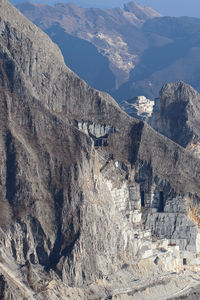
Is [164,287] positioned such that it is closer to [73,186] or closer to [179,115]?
[73,186]

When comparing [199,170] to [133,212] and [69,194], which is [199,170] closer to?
[133,212]

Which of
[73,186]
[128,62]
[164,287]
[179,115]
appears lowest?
[164,287]

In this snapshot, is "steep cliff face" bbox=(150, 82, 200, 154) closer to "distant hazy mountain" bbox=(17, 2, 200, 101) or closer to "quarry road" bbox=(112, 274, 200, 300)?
"quarry road" bbox=(112, 274, 200, 300)

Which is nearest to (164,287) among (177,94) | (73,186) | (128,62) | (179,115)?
(73,186)

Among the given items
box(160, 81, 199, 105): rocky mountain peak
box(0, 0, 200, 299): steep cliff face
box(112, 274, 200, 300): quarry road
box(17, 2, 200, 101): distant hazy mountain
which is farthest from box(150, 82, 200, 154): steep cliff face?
box(17, 2, 200, 101): distant hazy mountain

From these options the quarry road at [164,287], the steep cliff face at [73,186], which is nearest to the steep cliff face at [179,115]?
the steep cliff face at [73,186]

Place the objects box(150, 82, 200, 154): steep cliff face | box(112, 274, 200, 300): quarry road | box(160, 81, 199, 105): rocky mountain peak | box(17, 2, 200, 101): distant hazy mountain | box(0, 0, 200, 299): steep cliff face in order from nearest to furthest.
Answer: box(0, 0, 200, 299): steep cliff face → box(112, 274, 200, 300): quarry road → box(150, 82, 200, 154): steep cliff face → box(160, 81, 199, 105): rocky mountain peak → box(17, 2, 200, 101): distant hazy mountain

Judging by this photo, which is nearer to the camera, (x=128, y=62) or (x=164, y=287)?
(x=164, y=287)

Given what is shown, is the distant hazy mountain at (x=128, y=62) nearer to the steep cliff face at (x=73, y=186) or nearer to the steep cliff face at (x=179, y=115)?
the steep cliff face at (x=179, y=115)
